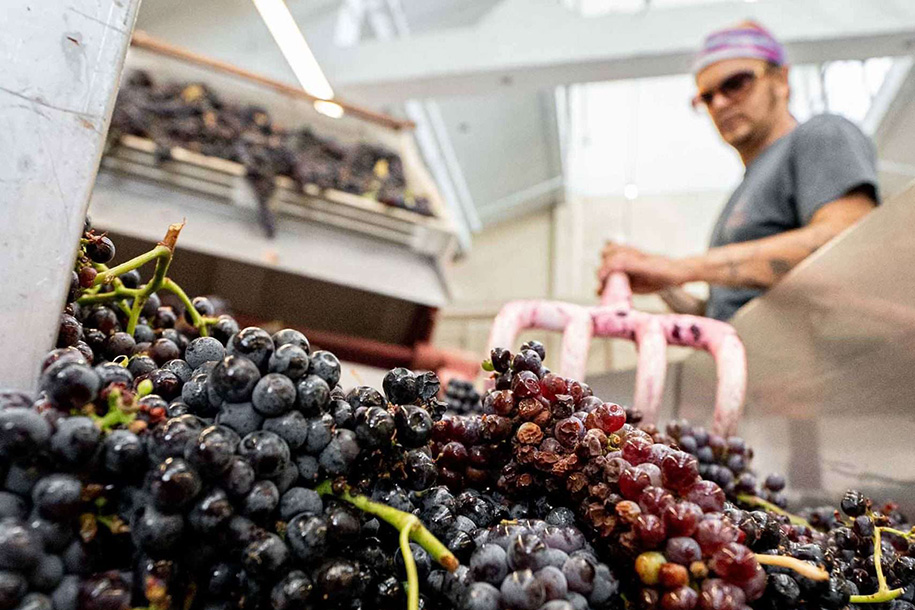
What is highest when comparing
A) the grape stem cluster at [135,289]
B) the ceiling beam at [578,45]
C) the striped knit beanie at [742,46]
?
the ceiling beam at [578,45]

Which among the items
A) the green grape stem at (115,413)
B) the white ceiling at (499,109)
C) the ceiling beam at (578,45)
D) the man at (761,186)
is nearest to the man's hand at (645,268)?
the man at (761,186)

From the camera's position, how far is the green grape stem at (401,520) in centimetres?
50

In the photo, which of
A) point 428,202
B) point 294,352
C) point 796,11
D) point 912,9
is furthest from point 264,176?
point 912,9

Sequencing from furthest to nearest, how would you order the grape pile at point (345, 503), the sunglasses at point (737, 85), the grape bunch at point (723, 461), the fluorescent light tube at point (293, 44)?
the fluorescent light tube at point (293, 44) < the sunglasses at point (737, 85) < the grape bunch at point (723, 461) < the grape pile at point (345, 503)

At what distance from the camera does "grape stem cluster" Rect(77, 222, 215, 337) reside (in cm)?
68

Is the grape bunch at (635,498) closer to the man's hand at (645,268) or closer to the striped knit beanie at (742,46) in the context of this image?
the man's hand at (645,268)

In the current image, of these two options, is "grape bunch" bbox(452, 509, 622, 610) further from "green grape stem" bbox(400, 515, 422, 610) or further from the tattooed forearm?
the tattooed forearm

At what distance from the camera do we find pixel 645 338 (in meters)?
1.33

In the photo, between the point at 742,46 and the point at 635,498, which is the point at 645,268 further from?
the point at 635,498

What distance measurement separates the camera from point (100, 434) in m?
0.46

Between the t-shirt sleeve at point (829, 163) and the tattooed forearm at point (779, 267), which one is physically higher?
the t-shirt sleeve at point (829, 163)

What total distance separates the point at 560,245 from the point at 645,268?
5724mm

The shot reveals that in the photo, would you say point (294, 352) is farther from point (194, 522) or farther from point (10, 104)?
point (10, 104)

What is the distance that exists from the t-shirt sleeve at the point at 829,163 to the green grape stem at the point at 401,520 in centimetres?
168
